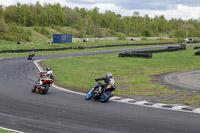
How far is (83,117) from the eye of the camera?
10.1 meters

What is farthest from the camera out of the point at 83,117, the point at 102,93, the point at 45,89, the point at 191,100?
the point at 45,89

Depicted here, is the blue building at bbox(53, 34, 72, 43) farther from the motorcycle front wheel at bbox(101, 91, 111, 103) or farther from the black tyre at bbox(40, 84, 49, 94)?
the motorcycle front wheel at bbox(101, 91, 111, 103)

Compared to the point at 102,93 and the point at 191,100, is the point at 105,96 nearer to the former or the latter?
the point at 102,93

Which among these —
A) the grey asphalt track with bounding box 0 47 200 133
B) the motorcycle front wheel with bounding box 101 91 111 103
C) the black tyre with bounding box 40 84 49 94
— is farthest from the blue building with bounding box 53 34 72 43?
the motorcycle front wheel with bounding box 101 91 111 103

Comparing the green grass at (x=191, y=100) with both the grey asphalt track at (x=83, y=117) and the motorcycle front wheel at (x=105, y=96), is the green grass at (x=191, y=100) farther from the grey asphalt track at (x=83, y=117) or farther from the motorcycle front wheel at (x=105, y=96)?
the motorcycle front wheel at (x=105, y=96)

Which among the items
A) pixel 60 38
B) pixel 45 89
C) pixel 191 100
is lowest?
pixel 191 100

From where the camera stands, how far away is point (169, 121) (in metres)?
9.62

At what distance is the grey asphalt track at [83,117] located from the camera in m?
8.77

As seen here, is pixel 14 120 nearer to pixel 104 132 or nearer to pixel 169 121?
pixel 104 132

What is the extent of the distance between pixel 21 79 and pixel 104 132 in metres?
13.1

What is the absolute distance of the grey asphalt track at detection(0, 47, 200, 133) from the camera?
8.77 metres

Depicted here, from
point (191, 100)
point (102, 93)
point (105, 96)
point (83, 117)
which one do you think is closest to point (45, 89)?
point (102, 93)

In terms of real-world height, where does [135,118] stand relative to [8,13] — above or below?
below

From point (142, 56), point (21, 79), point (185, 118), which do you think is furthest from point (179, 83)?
point (142, 56)
